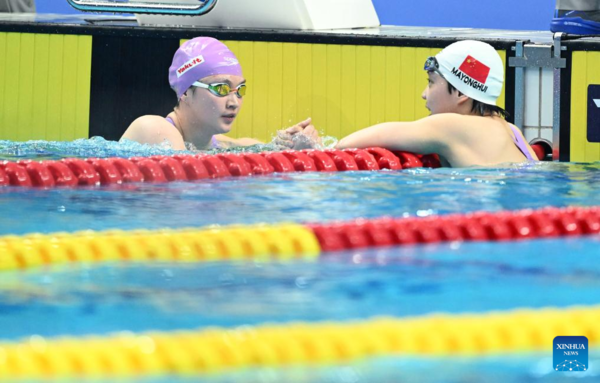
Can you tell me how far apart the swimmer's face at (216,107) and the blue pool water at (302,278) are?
3.58 feet

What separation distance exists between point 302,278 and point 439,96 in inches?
93.4

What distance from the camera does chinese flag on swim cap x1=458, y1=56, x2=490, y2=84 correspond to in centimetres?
439

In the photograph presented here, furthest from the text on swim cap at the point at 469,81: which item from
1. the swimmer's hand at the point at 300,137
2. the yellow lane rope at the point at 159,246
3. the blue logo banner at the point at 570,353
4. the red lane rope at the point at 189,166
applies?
the blue logo banner at the point at 570,353

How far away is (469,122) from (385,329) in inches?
94.9

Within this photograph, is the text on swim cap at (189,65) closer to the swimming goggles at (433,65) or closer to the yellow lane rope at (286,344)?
the swimming goggles at (433,65)

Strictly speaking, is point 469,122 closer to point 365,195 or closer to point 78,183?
point 365,195

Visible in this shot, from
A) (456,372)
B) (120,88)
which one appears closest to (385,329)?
(456,372)

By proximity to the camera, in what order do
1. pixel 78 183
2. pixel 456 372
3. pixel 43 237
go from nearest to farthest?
1. pixel 456 372
2. pixel 43 237
3. pixel 78 183

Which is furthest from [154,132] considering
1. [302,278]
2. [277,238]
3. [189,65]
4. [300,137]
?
[302,278]

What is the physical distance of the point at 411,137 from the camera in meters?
4.21

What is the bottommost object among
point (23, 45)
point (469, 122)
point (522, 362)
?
point (522, 362)

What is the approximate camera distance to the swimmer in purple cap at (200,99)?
464 centimetres

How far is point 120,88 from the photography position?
17.7 feet

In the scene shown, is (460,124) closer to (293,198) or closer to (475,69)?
(475,69)
